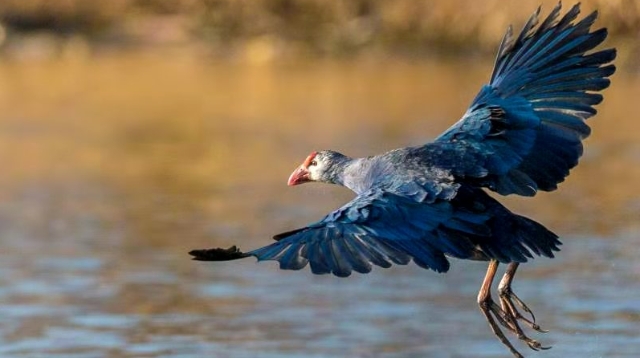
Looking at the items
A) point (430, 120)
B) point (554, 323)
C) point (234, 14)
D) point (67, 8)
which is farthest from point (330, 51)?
point (554, 323)

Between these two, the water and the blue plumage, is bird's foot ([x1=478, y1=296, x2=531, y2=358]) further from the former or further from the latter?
the water

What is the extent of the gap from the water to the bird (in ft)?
4.32

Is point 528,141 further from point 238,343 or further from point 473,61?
point 473,61

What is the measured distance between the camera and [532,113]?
25.1ft

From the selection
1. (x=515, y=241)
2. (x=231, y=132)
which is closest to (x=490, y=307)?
(x=515, y=241)

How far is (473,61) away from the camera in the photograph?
78.4ft

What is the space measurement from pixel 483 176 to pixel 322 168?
1098mm

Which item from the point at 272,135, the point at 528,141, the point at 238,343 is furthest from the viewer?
Answer: the point at 272,135

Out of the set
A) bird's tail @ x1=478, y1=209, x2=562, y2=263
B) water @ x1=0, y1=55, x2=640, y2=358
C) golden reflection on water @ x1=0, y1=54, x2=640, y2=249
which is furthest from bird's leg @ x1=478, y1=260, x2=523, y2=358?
golden reflection on water @ x1=0, y1=54, x2=640, y2=249

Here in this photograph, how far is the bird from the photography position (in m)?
6.64

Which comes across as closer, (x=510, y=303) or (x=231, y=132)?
(x=510, y=303)

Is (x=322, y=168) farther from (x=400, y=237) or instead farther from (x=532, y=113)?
(x=400, y=237)

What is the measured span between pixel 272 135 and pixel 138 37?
9.71 meters

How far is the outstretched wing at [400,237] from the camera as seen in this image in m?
6.52
